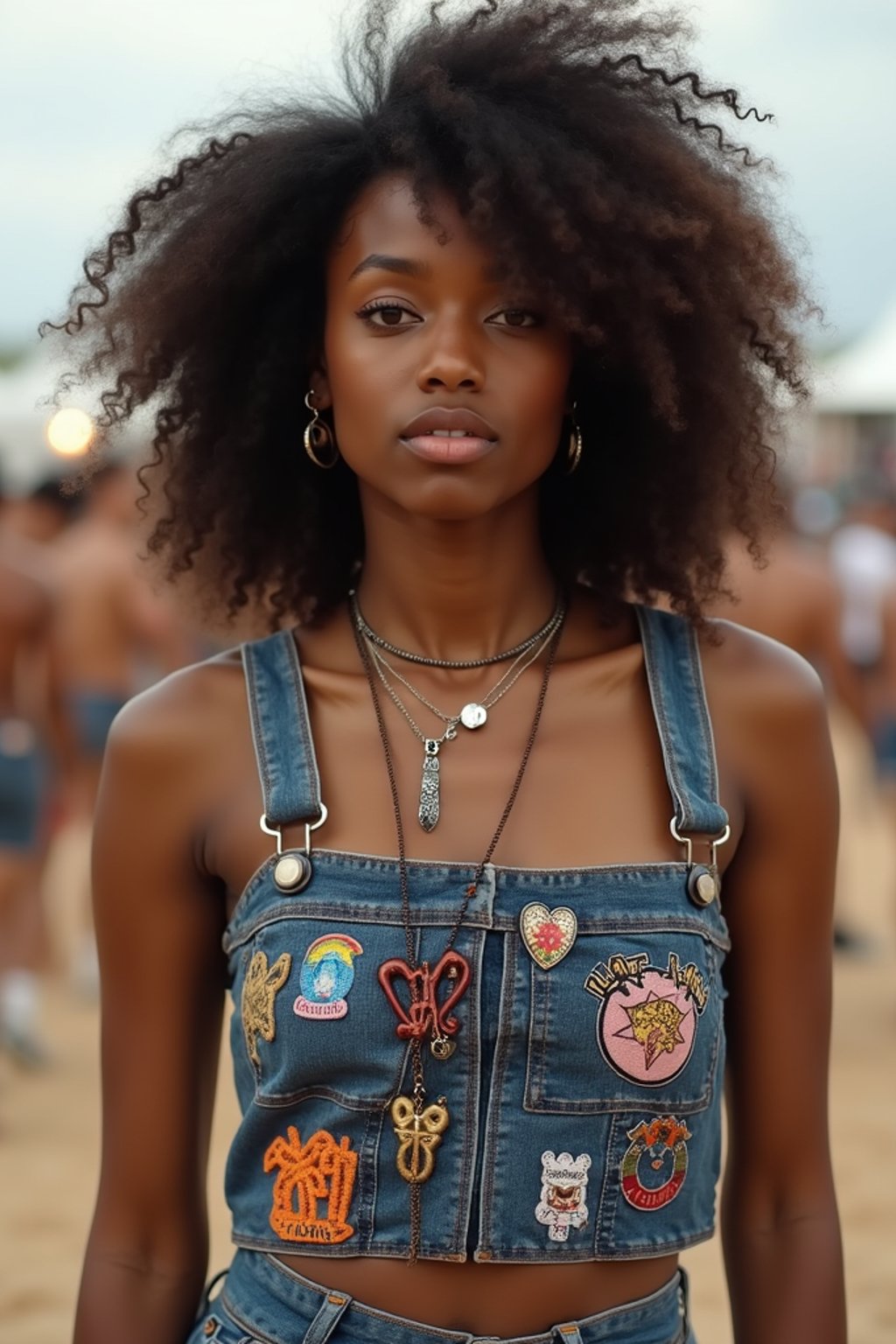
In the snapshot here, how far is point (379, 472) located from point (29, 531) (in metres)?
8.09

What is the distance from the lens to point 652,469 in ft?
8.45

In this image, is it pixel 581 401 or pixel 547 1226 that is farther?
pixel 581 401

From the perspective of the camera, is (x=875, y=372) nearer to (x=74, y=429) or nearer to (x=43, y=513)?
(x=43, y=513)

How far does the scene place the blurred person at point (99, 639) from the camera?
913 cm

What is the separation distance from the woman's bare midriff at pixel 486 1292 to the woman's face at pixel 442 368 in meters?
0.86

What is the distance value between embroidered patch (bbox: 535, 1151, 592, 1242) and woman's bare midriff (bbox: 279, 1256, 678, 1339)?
0.16 feet

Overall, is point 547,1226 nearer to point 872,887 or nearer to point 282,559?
point 282,559

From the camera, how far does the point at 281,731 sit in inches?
91.7

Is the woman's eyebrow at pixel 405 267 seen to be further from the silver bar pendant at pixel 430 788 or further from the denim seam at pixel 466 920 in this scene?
the denim seam at pixel 466 920

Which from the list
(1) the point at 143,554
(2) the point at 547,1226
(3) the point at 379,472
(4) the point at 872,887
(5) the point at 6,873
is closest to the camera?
(2) the point at 547,1226

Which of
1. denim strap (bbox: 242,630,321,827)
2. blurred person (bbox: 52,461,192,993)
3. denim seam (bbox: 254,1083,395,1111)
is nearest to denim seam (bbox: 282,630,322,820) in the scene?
denim strap (bbox: 242,630,321,827)

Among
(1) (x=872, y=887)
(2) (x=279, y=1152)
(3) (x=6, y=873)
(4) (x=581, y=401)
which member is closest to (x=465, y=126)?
(4) (x=581, y=401)

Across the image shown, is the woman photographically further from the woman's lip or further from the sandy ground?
the sandy ground

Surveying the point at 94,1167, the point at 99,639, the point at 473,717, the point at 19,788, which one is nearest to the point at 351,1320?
the point at 473,717
